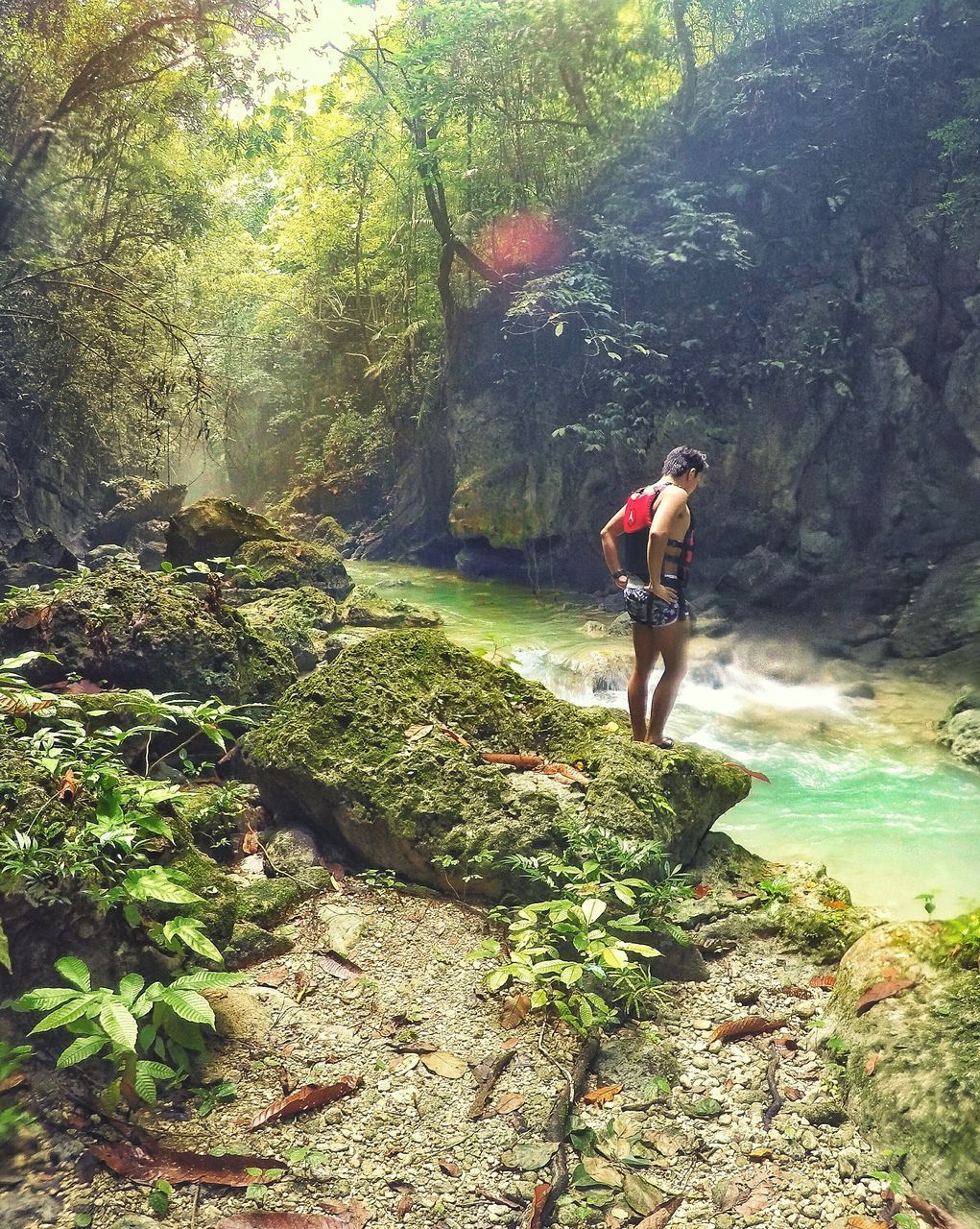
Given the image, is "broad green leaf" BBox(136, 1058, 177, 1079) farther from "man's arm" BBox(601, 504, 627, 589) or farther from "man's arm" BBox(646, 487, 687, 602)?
"man's arm" BBox(601, 504, 627, 589)

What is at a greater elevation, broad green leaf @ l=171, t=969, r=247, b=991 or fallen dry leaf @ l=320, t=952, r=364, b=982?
broad green leaf @ l=171, t=969, r=247, b=991

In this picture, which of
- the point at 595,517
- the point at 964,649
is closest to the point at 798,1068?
the point at 964,649

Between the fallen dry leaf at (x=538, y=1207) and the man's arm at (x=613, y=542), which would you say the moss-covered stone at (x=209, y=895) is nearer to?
the fallen dry leaf at (x=538, y=1207)

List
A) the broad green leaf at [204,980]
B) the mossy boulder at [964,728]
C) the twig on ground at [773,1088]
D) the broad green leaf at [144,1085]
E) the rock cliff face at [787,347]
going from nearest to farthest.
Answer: the broad green leaf at [144,1085] < the broad green leaf at [204,980] < the twig on ground at [773,1088] < the mossy boulder at [964,728] < the rock cliff face at [787,347]

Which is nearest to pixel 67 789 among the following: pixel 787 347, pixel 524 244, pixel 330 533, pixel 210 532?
pixel 210 532

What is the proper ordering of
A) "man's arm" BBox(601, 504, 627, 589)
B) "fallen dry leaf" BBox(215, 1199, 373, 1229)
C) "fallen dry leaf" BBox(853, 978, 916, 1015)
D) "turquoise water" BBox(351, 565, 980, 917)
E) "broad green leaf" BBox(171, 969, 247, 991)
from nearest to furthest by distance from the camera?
"fallen dry leaf" BBox(215, 1199, 373, 1229) → "broad green leaf" BBox(171, 969, 247, 991) → "fallen dry leaf" BBox(853, 978, 916, 1015) → "man's arm" BBox(601, 504, 627, 589) → "turquoise water" BBox(351, 565, 980, 917)

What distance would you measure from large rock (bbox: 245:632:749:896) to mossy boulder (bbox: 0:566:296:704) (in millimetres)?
892

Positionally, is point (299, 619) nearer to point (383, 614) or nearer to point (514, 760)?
point (383, 614)

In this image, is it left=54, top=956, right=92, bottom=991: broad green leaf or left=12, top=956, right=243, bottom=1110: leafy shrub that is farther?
left=54, top=956, right=92, bottom=991: broad green leaf

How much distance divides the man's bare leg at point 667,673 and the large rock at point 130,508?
1764 centimetres

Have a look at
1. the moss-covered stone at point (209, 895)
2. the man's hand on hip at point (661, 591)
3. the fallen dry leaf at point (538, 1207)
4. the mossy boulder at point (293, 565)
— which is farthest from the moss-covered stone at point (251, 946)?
the mossy boulder at point (293, 565)

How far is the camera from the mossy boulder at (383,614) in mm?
10305

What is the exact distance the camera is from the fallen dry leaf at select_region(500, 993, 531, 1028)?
9.48ft

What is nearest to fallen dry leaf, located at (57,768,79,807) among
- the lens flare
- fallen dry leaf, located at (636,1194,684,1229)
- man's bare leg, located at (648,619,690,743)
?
fallen dry leaf, located at (636,1194,684,1229)
